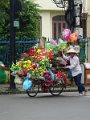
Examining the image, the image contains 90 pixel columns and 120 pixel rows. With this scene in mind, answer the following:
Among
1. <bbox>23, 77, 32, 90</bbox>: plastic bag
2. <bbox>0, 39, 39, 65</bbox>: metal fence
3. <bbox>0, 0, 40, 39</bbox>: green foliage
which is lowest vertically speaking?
<bbox>23, 77, 32, 90</bbox>: plastic bag

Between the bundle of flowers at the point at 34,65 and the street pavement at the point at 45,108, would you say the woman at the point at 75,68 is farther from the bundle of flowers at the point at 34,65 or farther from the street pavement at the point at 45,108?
the bundle of flowers at the point at 34,65

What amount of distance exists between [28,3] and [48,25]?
10401mm

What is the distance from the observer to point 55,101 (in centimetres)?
1567

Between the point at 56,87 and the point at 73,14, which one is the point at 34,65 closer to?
the point at 56,87

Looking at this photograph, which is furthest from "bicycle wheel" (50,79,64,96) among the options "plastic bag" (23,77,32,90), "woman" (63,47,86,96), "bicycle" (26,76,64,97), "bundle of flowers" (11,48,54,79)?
"plastic bag" (23,77,32,90)

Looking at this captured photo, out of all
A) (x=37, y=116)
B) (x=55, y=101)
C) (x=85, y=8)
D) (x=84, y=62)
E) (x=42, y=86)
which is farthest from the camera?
(x=85, y=8)

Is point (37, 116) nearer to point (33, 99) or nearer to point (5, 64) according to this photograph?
point (33, 99)

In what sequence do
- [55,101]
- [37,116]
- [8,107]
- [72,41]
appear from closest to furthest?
[37,116] < [8,107] < [55,101] < [72,41]

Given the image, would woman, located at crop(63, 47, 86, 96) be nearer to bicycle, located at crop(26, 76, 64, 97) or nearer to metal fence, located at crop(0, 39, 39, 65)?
bicycle, located at crop(26, 76, 64, 97)

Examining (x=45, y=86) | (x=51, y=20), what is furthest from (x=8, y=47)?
(x=51, y=20)

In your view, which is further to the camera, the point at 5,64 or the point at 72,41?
the point at 5,64

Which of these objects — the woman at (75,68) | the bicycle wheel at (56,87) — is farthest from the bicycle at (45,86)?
the woman at (75,68)

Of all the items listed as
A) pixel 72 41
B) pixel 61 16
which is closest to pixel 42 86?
pixel 72 41

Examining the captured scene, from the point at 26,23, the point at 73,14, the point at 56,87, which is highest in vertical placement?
the point at 73,14
